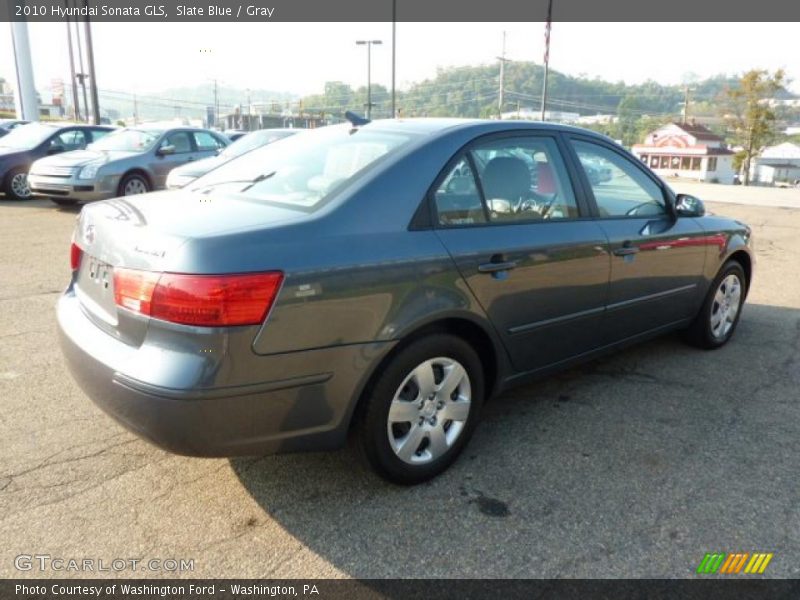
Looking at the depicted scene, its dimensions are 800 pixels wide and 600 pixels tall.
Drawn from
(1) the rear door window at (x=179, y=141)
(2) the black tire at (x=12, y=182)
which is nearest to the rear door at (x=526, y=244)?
(1) the rear door window at (x=179, y=141)

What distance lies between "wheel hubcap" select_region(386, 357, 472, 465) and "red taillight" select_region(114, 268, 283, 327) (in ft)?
2.48

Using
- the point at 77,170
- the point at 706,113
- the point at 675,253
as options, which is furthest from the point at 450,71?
the point at 675,253

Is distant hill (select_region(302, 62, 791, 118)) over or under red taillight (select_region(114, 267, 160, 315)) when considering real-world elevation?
over

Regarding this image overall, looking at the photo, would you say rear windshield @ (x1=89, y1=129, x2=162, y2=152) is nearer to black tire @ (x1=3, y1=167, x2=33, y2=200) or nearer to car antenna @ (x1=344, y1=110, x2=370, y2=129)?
black tire @ (x1=3, y1=167, x2=33, y2=200)

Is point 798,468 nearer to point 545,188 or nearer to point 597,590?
point 597,590

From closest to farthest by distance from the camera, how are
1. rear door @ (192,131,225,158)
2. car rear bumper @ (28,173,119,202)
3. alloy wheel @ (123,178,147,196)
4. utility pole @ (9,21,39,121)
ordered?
car rear bumper @ (28,173,119,202) < alloy wheel @ (123,178,147,196) < rear door @ (192,131,225,158) < utility pole @ (9,21,39,121)

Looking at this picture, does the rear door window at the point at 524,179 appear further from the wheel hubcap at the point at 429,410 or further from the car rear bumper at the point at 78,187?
the car rear bumper at the point at 78,187

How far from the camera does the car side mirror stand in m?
4.14

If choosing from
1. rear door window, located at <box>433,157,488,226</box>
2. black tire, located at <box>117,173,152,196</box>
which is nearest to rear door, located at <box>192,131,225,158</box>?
black tire, located at <box>117,173,152,196</box>

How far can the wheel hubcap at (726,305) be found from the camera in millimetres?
4707

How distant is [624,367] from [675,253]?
33.1 inches

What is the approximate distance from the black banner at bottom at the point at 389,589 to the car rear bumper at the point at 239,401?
0.46 meters

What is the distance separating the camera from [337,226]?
8.09 feet

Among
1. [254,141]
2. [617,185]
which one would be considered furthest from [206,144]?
[617,185]
